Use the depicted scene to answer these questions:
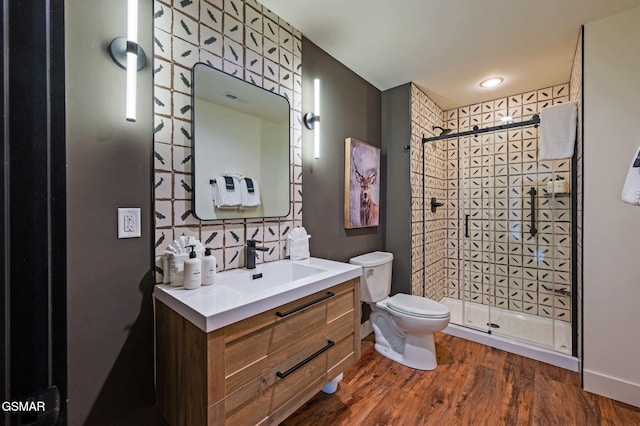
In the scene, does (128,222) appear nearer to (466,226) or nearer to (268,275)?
(268,275)

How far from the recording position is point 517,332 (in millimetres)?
2602

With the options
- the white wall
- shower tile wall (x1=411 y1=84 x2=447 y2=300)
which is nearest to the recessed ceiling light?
shower tile wall (x1=411 y1=84 x2=447 y2=300)

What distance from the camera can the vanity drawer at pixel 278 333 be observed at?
38.0 inches

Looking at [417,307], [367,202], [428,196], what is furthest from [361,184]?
[417,307]

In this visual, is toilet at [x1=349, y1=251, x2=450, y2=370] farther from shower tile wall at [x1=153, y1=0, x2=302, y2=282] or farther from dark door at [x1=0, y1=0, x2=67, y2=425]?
dark door at [x1=0, y1=0, x2=67, y2=425]

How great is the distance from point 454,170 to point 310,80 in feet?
7.10

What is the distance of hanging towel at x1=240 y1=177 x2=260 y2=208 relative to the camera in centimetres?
156

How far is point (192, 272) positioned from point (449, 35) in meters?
2.23

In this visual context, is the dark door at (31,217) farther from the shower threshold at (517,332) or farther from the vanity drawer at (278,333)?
the shower threshold at (517,332)

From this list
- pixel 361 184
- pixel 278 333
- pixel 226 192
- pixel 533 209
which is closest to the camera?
pixel 278 333

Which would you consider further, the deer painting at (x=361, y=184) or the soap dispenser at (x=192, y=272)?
the deer painting at (x=361, y=184)

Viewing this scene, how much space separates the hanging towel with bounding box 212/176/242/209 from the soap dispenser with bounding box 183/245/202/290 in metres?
0.36

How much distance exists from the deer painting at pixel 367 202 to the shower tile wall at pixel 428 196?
1.29ft

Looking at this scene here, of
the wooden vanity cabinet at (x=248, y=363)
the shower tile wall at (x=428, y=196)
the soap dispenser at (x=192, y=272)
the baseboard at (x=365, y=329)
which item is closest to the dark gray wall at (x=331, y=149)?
the shower tile wall at (x=428, y=196)
